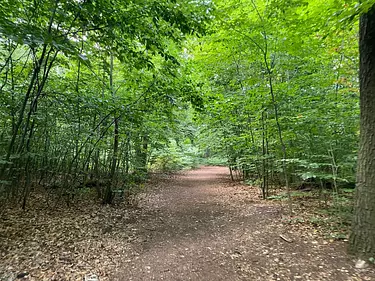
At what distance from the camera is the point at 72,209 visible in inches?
225

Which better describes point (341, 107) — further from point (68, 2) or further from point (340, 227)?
point (68, 2)

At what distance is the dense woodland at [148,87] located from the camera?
3.90 m

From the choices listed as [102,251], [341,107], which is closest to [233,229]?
[102,251]

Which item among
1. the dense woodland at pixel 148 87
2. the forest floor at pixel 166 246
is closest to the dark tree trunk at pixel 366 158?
the forest floor at pixel 166 246

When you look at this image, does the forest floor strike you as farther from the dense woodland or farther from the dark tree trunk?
the dense woodland

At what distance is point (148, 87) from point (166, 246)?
3.83 metres

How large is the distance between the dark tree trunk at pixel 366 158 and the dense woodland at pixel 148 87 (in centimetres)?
43

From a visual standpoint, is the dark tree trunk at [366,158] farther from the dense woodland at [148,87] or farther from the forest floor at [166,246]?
the dense woodland at [148,87]

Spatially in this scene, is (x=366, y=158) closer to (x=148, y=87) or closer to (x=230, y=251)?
(x=230, y=251)

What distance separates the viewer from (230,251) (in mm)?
3709

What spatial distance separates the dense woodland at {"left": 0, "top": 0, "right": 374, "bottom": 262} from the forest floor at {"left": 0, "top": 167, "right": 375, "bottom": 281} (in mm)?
1070

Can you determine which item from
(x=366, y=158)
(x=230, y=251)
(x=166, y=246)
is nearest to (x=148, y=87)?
(x=166, y=246)

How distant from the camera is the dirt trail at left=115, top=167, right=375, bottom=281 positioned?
3027mm

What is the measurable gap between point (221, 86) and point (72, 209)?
26.6ft
